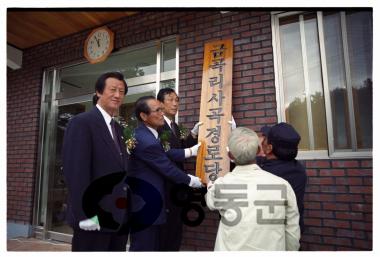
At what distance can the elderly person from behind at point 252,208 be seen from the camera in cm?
165

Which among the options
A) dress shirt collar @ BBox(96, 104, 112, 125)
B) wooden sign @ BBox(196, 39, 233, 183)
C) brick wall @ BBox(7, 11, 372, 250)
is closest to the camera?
dress shirt collar @ BBox(96, 104, 112, 125)

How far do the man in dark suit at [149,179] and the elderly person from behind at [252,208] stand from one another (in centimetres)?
91

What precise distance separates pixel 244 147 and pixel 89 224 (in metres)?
1.24

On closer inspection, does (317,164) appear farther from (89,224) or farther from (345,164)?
(89,224)

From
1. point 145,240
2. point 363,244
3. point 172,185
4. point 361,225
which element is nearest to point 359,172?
point 361,225

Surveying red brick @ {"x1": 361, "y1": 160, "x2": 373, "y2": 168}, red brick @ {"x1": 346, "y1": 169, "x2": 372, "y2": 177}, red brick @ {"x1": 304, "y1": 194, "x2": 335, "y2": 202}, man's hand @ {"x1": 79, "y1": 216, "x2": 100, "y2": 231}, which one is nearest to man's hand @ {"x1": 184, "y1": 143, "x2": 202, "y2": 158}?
man's hand @ {"x1": 79, "y1": 216, "x2": 100, "y2": 231}

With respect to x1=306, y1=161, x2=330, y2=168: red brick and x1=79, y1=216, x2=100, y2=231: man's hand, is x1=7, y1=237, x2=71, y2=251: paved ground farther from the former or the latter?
x1=306, y1=161, x2=330, y2=168: red brick

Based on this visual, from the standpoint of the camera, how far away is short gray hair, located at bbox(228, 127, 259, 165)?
175cm

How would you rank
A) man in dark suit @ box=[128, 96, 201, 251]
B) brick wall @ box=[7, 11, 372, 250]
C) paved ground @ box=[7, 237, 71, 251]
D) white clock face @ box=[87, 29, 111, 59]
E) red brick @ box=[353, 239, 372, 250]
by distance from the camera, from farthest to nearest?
white clock face @ box=[87, 29, 111, 59] < paved ground @ box=[7, 237, 71, 251] < brick wall @ box=[7, 11, 372, 250] < red brick @ box=[353, 239, 372, 250] < man in dark suit @ box=[128, 96, 201, 251]

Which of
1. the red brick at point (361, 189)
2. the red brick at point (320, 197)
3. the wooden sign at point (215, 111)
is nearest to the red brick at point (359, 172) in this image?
the red brick at point (361, 189)

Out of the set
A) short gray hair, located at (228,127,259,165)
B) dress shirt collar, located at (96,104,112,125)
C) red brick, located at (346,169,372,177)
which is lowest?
red brick, located at (346,169,372,177)

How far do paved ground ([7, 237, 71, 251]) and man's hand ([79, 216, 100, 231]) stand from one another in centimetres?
245

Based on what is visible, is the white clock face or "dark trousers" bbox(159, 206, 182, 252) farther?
the white clock face
